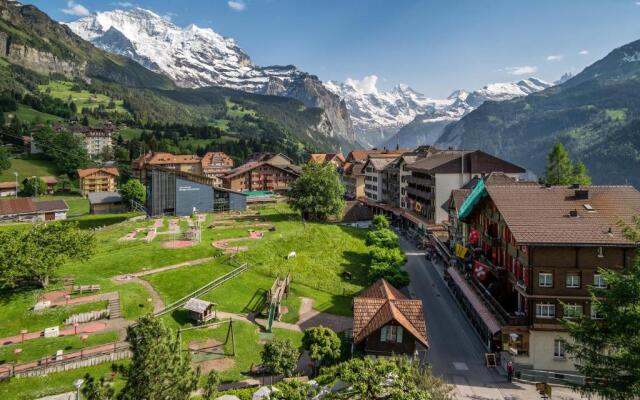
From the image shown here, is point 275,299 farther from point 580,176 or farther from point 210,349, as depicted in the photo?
point 580,176

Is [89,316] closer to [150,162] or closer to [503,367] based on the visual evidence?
[503,367]

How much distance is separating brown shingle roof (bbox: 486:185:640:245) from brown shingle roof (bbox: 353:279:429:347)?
11.2 metres

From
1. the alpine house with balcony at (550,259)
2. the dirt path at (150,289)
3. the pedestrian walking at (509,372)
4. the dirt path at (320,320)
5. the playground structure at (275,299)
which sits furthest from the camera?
the dirt path at (320,320)

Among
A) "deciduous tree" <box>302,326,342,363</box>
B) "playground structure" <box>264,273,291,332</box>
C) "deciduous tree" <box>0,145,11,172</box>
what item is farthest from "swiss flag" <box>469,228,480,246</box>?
"deciduous tree" <box>0,145,11,172</box>

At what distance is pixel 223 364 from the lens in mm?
34906

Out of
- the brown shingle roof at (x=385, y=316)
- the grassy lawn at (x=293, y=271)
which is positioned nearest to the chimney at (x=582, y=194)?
the brown shingle roof at (x=385, y=316)

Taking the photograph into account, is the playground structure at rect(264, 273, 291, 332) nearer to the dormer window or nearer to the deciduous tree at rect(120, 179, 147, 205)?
the dormer window

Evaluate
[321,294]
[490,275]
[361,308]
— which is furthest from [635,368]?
[321,294]

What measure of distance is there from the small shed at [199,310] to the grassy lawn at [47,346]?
6606 mm

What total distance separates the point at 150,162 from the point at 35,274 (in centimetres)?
13136

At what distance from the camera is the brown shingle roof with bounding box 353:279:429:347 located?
3681 cm

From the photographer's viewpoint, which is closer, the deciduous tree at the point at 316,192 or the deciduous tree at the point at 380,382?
the deciduous tree at the point at 380,382

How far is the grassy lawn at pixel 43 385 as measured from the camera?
28.1 metres

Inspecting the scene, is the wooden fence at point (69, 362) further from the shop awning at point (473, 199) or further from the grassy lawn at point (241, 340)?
the shop awning at point (473, 199)
